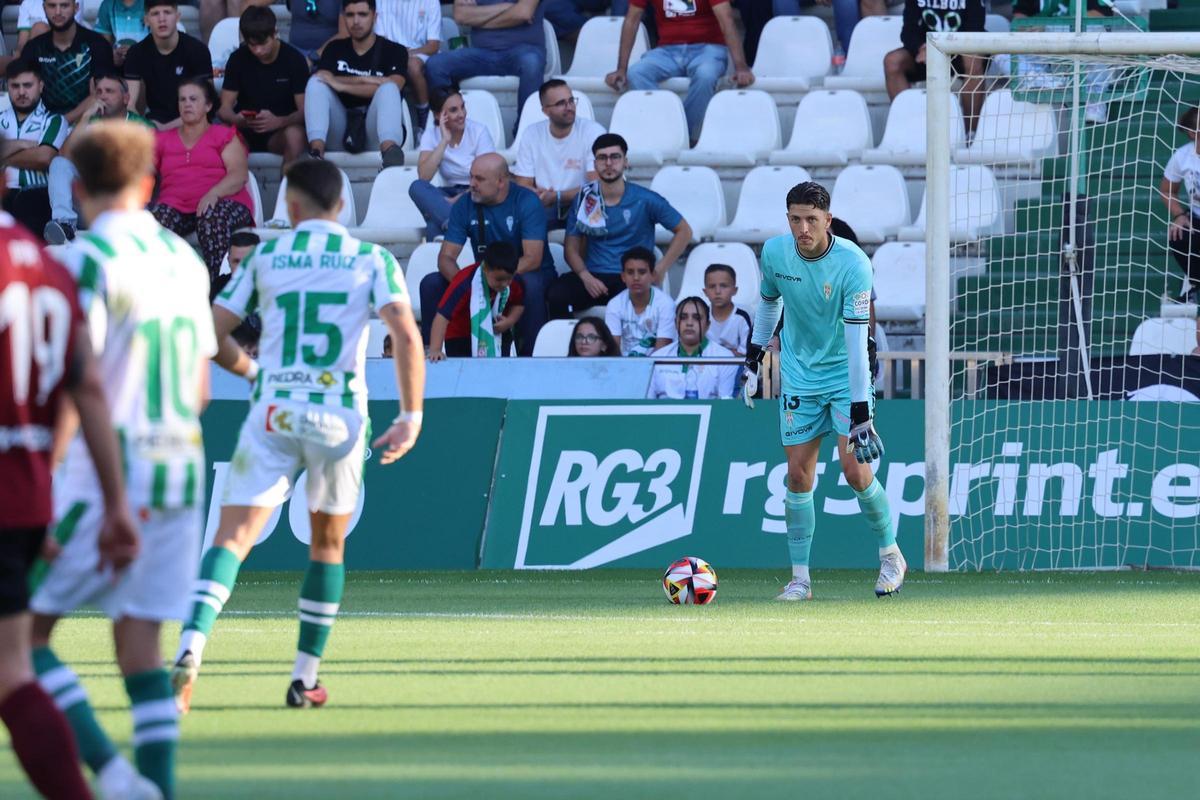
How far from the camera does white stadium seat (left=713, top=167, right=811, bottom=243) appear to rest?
1684 centimetres

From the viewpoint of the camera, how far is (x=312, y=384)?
709 cm

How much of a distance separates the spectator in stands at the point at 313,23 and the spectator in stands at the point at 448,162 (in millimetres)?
2215

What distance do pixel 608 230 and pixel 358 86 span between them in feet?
11.1

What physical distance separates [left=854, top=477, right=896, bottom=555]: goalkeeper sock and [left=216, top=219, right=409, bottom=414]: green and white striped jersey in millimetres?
4805

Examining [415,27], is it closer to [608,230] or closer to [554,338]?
[608,230]

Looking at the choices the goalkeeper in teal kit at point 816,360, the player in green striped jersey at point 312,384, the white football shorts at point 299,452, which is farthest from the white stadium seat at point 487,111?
the white football shorts at point 299,452

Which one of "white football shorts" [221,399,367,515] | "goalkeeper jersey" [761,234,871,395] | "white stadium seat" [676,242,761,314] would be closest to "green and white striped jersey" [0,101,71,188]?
"white stadium seat" [676,242,761,314]

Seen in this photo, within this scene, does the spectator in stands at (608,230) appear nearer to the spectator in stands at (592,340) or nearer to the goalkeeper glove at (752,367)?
the spectator in stands at (592,340)

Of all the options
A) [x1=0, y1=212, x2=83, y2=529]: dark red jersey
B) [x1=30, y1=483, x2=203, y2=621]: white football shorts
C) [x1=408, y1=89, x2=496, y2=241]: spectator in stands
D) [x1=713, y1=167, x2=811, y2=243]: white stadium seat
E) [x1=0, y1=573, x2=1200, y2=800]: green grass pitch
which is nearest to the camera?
[x1=0, y1=212, x2=83, y2=529]: dark red jersey

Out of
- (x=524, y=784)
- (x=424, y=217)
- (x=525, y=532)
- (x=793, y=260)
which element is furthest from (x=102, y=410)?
(x=424, y=217)

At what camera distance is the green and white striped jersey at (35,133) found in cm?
1767

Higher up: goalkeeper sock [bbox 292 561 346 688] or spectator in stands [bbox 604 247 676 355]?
spectator in stands [bbox 604 247 676 355]

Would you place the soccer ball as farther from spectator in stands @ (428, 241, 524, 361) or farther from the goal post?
spectator in stands @ (428, 241, 524, 361)

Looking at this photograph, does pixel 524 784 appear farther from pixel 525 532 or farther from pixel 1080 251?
pixel 1080 251
